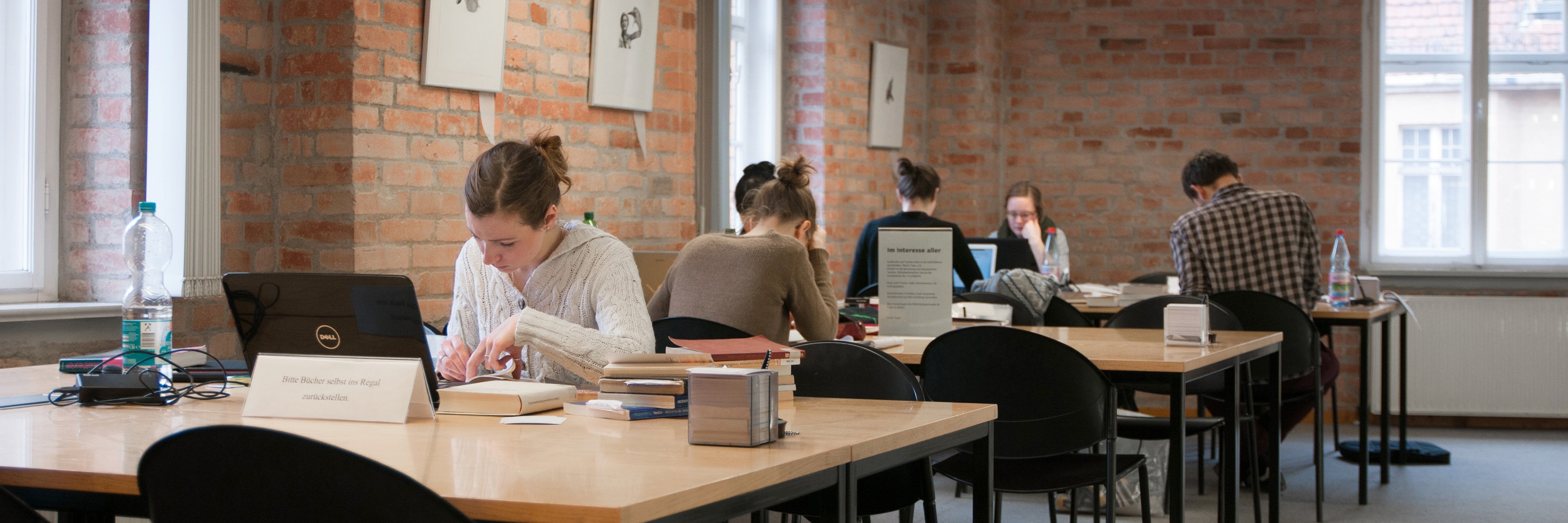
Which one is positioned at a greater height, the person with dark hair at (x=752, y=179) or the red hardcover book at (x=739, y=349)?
the person with dark hair at (x=752, y=179)

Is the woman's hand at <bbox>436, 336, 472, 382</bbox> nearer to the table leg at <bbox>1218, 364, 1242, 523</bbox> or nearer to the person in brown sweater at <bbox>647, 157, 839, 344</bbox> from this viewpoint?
the person in brown sweater at <bbox>647, 157, 839, 344</bbox>

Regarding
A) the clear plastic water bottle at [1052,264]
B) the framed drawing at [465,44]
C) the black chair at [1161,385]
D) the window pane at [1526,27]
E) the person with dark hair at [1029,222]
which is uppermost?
the window pane at [1526,27]

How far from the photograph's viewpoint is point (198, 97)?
3.15 m

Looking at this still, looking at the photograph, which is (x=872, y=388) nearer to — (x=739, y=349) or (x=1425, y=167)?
(x=739, y=349)

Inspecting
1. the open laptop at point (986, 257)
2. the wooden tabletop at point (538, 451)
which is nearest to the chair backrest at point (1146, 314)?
the open laptop at point (986, 257)

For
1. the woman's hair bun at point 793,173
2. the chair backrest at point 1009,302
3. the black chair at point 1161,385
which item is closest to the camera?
the black chair at point 1161,385

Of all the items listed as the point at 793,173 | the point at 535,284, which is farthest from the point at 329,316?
the point at 793,173

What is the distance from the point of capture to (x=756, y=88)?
6062mm

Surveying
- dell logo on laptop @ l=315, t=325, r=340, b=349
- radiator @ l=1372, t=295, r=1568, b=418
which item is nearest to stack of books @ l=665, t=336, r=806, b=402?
dell logo on laptop @ l=315, t=325, r=340, b=349

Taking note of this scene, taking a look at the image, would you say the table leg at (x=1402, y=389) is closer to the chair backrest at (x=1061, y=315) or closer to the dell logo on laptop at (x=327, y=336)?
the chair backrest at (x=1061, y=315)

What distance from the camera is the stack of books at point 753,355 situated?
2.00m

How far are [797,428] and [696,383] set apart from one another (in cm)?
21

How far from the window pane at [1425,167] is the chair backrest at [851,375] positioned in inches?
207

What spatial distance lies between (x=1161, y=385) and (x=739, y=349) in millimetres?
1375
